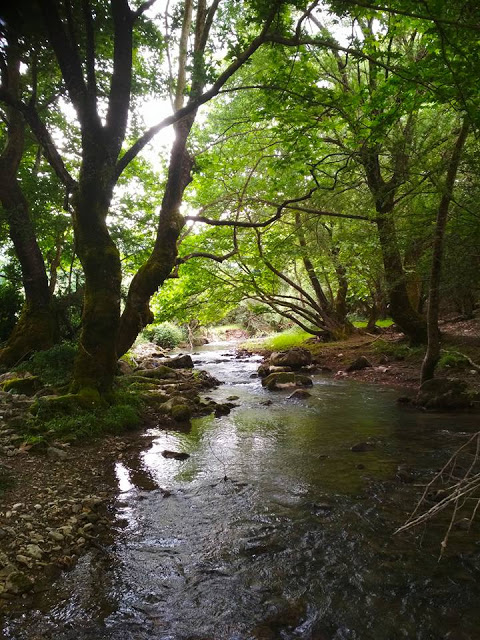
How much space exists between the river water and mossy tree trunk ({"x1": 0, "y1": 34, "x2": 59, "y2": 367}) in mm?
6745

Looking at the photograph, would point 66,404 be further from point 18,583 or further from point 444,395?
point 444,395

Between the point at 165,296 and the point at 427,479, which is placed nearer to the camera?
the point at 427,479

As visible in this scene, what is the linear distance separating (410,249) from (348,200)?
10.4 feet

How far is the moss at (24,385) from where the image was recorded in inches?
318

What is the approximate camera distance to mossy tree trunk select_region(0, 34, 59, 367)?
9.80 meters

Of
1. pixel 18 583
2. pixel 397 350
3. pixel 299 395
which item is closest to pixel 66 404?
pixel 18 583

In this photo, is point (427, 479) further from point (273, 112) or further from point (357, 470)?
point (273, 112)

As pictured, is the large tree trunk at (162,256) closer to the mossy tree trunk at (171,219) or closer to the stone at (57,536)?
the mossy tree trunk at (171,219)

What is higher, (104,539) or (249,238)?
(249,238)

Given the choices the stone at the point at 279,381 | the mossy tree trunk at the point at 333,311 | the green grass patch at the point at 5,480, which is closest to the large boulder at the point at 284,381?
the stone at the point at 279,381

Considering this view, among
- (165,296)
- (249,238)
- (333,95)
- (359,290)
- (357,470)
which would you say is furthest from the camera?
(359,290)

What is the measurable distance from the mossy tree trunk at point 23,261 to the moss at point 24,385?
2.21 meters

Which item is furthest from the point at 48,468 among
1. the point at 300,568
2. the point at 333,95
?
the point at 333,95

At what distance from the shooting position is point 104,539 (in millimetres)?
3512
